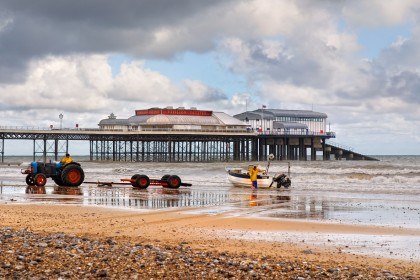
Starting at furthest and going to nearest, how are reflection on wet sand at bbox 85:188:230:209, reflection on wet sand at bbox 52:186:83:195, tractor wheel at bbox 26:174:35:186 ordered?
tractor wheel at bbox 26:174:35:186, reflection on wet sand at bbox 52:186:83:195, reflection on wet sand at bbox 85:188:230:209

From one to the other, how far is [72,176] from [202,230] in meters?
17.6

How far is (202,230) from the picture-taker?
15.4 meters

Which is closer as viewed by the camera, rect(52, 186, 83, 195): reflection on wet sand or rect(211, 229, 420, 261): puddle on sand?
rect(211, 229, 420, 261): puddle on sand

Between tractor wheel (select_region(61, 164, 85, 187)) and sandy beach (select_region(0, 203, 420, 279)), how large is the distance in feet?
33.0

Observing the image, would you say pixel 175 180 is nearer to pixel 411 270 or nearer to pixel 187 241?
pixel 187 241

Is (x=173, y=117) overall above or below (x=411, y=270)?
above

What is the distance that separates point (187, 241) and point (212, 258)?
9.29ft

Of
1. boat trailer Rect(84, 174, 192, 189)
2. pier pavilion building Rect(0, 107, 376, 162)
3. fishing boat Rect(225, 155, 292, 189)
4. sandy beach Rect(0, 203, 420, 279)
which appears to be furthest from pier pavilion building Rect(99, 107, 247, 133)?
sandy beach Rect(0, 203, 420, 279)

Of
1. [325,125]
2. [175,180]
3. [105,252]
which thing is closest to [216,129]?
[325,125]

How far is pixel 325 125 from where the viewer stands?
129 meters

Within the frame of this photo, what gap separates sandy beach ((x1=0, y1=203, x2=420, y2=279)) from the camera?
10.8 meters

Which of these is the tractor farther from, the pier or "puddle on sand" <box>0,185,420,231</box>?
the pier

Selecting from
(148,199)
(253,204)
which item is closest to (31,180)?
(148,199)

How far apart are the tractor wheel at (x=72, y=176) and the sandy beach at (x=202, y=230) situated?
33.0 feet
